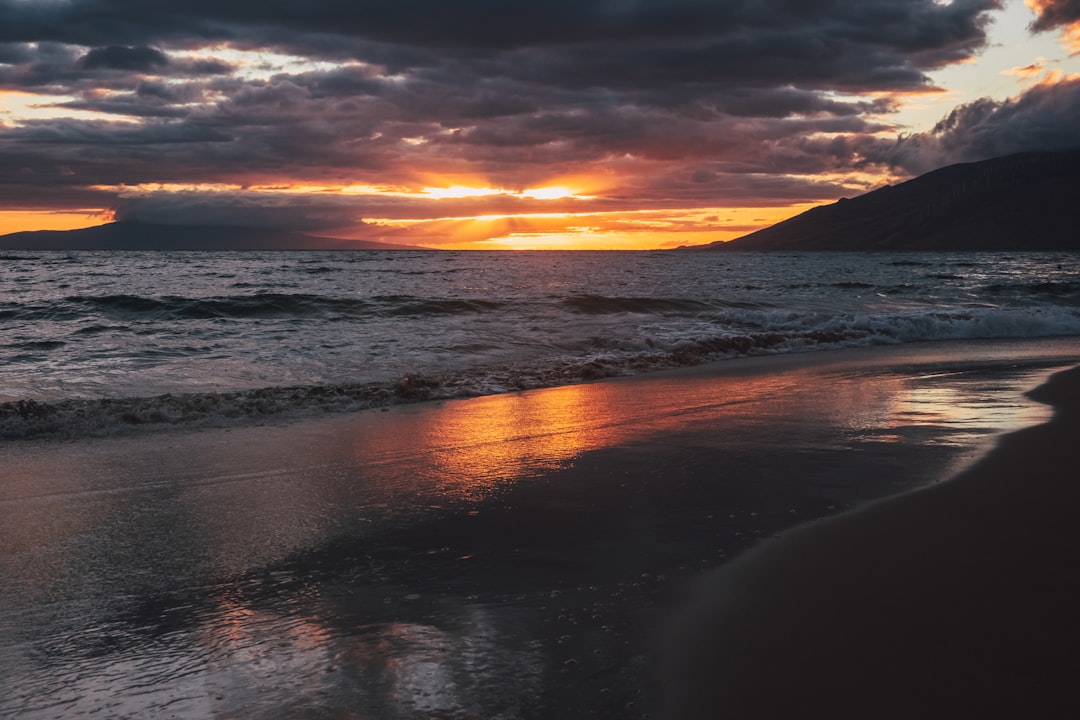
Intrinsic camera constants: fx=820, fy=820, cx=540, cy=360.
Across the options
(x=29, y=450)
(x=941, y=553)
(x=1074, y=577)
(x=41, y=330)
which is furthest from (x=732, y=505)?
(x=41, y=330)

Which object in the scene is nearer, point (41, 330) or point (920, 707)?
point (920, 707)

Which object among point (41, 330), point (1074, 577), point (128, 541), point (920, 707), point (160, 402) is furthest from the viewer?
point (41, 330)

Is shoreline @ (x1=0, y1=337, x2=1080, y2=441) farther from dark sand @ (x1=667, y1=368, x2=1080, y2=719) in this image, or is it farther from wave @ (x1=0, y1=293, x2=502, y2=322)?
wave @ (x1=0, y1=293, x2=502, y2=322)

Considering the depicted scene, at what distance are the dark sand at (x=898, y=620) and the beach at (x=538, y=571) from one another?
0.01m

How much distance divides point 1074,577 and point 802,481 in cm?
202

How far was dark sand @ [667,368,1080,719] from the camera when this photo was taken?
8.98 feet

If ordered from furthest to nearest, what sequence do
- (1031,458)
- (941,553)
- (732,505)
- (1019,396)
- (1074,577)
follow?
(1019,396), (1031,458), (732,505), (941,553), (1074,577)

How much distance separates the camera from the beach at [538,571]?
2.85 meters

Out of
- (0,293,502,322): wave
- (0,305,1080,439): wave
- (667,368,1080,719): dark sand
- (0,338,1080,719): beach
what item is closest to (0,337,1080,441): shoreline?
(0,305,1080,439): wave

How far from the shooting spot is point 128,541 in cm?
454

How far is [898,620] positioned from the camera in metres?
3.30

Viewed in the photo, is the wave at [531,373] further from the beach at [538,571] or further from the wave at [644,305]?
the wave at [644,305]

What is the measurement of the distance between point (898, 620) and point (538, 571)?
1604mm

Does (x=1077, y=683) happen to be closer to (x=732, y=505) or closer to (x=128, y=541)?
(x=732, y=505)
